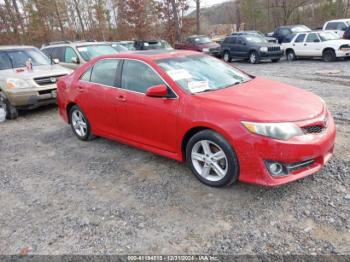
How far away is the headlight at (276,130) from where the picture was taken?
3.21m

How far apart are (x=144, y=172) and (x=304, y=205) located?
6.69 ft

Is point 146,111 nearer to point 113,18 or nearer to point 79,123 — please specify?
point 79,123

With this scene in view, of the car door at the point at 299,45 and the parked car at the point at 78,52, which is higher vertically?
the parked car at the point at 78,52

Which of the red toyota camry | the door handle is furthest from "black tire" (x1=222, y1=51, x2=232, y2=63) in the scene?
the door handle

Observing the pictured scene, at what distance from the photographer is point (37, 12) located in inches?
1178

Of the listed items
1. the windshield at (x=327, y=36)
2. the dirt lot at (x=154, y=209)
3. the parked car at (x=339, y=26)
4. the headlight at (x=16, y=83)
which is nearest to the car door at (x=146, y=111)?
the dirt lot at (x=154, y=209)

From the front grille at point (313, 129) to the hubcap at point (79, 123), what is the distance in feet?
11.9

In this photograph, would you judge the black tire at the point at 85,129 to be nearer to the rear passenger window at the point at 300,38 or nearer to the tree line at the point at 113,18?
the rear passenger window at the point at 300,38

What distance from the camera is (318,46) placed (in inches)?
603

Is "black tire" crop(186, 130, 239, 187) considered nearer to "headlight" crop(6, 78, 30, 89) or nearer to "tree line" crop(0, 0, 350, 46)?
"headlight" crop(6, 78, 30, 89)

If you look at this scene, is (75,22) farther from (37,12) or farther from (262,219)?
(262,219)

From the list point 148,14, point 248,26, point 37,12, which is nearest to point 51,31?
point 37,12

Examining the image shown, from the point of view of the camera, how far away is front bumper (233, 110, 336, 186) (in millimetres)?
3193

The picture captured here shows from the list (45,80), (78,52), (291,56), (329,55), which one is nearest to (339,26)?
(291,56)
